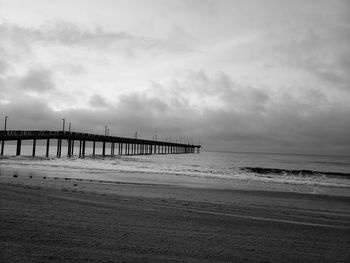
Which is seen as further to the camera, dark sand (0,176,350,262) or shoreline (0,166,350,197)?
shoreline (0,166,350,197)

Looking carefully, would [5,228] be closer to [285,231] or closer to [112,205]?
[112,205]

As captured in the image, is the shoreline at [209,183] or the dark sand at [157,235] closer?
the dark sand at [157,235]

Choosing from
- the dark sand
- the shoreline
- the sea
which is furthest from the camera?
the sea

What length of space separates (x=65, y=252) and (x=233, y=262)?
198 cm

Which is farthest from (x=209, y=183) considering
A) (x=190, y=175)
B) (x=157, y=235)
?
(x=157, y=235)

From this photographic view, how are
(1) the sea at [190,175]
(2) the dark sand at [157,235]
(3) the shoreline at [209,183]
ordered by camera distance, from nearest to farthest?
1. (2) the dark sand at [157,235]
2. (3) the shoreline at [209,183]
3. (1) the sea at [190,175]

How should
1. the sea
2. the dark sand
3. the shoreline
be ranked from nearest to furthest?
1. the dark sand
2. the shoreline
3. the sea

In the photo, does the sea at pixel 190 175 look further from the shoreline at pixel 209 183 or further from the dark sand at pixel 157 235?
the dark sand at pixel 157 235

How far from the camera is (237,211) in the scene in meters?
6.89

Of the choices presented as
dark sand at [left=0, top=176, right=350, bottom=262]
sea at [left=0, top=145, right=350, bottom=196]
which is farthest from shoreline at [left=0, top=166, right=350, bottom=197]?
dark sand at [left=0, top=176, right=350, bottom=262]

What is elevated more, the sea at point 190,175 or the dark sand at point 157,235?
the dark sand at point 157,235

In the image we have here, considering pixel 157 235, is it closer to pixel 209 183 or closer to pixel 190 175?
pixel 209 183

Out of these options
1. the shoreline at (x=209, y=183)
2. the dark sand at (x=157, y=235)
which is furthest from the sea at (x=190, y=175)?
the dark sand at (x=157, y=235)

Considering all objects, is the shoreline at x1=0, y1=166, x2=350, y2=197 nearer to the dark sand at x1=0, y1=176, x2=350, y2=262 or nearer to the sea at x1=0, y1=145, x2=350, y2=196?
the sea at x1=0, y1=145, x2=350, y2=196
